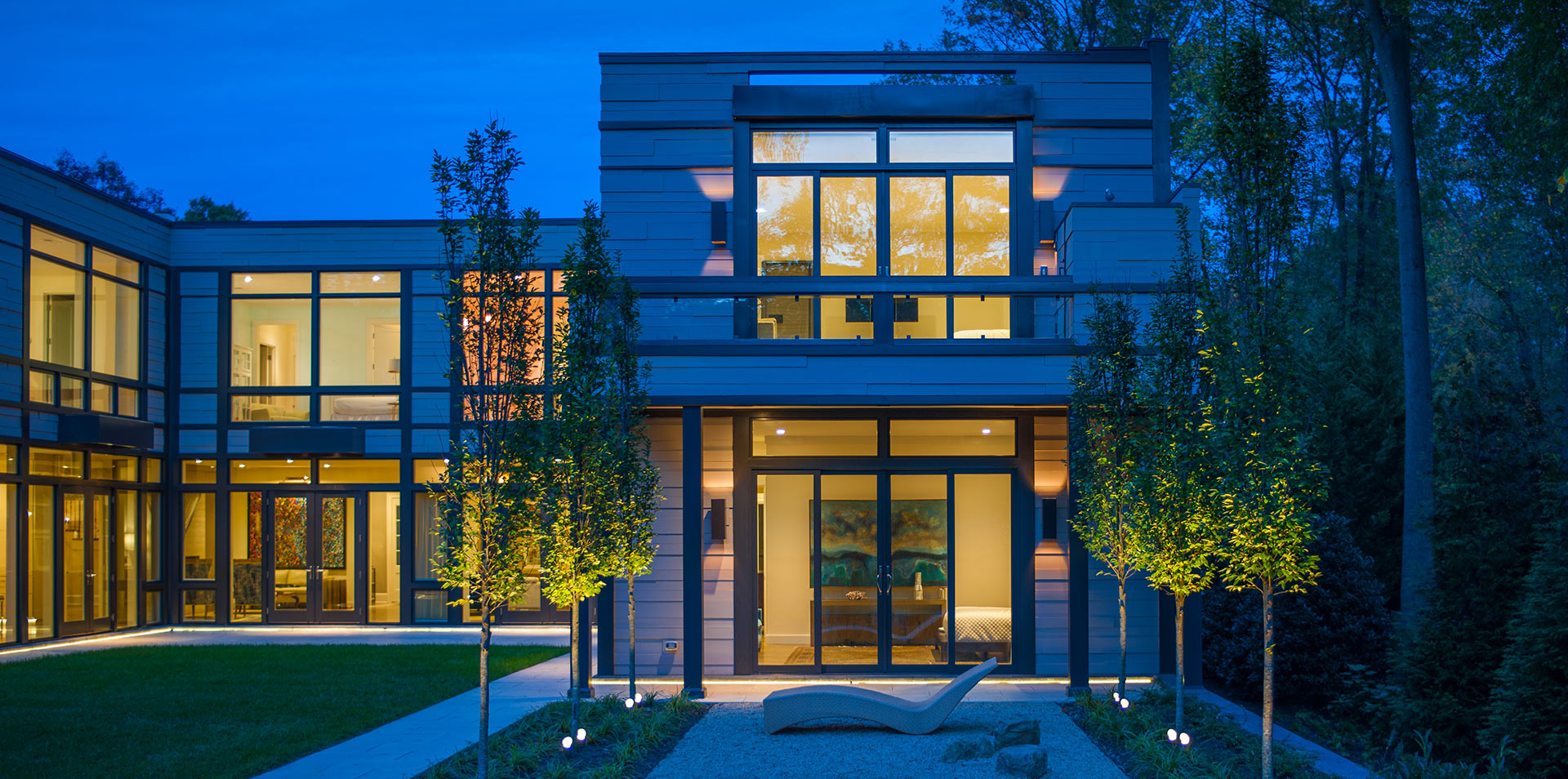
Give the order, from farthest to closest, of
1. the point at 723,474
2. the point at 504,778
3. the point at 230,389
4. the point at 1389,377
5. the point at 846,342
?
the point at 230,389
the point at 1389,377
the point at 723,474
the point at 846,342
the point at 504,778

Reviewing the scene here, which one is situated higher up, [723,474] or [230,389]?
[230,389]

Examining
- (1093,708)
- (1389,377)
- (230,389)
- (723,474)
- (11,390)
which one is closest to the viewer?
(1093,708)

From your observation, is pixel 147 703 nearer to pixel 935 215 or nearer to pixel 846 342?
pixel 846 342

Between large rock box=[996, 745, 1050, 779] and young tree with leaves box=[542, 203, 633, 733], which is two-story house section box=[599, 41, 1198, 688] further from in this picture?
large rock box=[996, 745, 1050, 779]

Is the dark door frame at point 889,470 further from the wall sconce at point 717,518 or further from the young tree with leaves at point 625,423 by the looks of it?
the young tree with leaves at point 625,423

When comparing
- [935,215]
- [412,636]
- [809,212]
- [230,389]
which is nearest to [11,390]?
[230,389]

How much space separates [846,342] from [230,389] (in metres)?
12.0

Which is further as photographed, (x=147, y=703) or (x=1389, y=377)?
(x=1389, y=377)

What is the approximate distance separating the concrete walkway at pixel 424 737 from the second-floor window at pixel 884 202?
5.57m

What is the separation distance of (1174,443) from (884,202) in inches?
226

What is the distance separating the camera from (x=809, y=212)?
13117 mm

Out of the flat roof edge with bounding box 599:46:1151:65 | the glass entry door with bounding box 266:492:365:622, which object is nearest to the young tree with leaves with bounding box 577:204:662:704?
the flat roof edge with bounding box 599:46:1151:65

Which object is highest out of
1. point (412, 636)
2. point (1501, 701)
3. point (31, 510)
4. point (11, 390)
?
point (11, 390)

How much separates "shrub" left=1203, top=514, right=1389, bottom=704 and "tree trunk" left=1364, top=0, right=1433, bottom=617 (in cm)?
64
